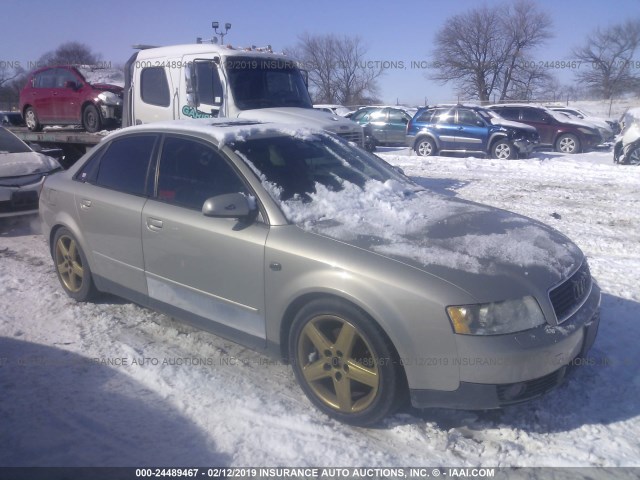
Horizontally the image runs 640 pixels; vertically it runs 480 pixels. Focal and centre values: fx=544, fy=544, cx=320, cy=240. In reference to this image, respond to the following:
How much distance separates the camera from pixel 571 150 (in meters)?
18.2

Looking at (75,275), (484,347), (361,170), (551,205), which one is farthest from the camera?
(551,205)

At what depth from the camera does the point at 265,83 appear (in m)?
8.55

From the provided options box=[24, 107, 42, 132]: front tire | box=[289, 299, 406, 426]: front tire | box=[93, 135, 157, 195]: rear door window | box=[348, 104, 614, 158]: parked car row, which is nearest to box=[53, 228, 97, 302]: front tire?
box=[93, 135, 157, 195]: rear door window

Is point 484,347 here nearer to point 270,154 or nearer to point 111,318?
point 270,154

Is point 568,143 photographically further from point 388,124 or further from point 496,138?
point 388,124

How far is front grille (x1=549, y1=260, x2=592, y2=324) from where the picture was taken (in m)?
2.97

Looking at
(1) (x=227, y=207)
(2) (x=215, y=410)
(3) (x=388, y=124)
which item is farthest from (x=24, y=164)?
(3) (x=388, y=124)

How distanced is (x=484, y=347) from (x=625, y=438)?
1045 millimetres

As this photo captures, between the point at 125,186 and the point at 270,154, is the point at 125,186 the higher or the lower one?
the lower one

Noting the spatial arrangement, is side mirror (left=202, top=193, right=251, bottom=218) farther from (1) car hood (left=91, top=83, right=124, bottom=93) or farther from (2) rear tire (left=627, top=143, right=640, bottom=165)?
(2) rear tire (left=627, top=143, right=640, bottom=165)

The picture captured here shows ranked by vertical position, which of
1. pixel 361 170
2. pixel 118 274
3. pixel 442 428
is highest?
pixel 361 170

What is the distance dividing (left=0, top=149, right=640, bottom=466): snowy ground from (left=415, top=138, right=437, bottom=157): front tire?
1208cm

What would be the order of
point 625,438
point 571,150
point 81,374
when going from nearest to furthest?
point 625,438, point 81,374, point 571,150

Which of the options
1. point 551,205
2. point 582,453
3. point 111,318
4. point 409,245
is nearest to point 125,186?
point 111,318
